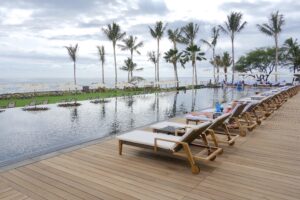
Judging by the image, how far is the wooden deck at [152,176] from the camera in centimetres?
312

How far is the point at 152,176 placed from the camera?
3654 millimetres

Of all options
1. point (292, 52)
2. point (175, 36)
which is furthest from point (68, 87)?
point (292, 52)

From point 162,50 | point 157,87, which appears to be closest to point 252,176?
point 157,87

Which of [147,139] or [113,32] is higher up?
[113,32]

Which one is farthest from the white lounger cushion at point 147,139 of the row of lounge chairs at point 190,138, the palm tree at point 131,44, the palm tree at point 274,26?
the palm tree at point 274,26

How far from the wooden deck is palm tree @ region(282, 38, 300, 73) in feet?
121

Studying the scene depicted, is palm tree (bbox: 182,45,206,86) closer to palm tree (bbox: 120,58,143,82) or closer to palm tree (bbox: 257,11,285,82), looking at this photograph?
palm tree (bbox: 120,58,143,82)

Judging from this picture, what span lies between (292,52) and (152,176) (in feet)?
131

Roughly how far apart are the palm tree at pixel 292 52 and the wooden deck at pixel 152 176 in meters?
37.0

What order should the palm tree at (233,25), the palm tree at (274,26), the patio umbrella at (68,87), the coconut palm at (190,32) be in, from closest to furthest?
1. the patio umbrella at (68,87)
2. the palm tree at (274,26)
3. the coconut palm at (190,32)
4. the palm tree at (233,25)

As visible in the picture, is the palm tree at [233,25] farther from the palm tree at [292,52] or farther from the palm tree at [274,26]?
the palm tree at [292,52]

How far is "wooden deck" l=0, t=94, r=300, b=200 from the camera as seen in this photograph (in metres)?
3.12

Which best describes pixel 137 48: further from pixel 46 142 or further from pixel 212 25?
pixel 46 142

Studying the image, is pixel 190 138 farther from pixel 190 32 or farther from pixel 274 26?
pixel 274 26
